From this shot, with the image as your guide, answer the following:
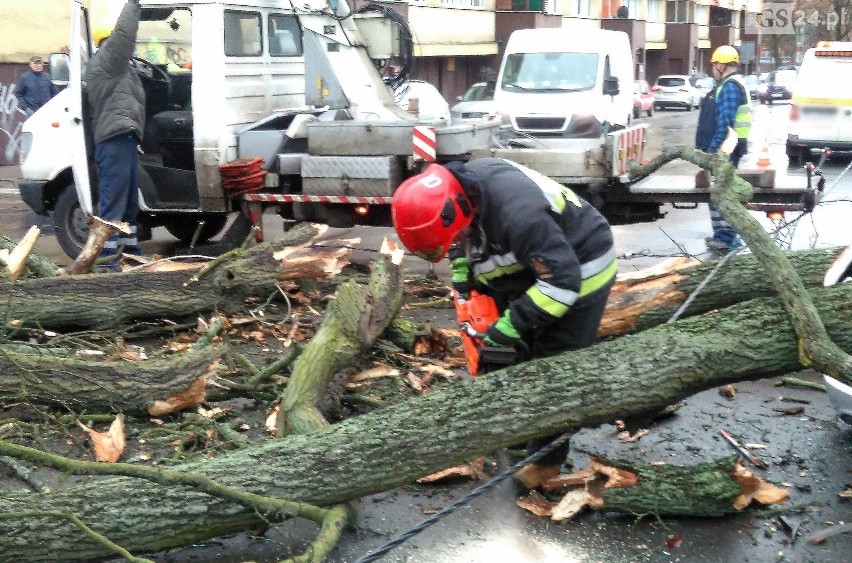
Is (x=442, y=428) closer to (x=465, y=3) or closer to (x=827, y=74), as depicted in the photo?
(x=827, y=74)

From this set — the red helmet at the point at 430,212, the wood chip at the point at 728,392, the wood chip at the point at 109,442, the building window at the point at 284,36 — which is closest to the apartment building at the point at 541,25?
the building window at the point at 284,36

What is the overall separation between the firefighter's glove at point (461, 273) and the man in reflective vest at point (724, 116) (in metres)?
5.33

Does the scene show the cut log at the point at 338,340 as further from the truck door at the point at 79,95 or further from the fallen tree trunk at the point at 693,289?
the truck door at the point at 79,95

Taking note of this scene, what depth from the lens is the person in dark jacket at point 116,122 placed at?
8078mm

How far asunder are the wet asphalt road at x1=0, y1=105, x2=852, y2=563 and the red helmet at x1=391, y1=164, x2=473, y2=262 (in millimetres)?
1155

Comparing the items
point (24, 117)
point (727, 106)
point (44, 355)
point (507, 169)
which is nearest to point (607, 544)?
point (507, 169)

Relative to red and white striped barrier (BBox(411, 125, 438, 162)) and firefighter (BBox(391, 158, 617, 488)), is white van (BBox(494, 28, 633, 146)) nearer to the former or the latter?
red and white striped barrier (BBox(411, 125, 438, 162))

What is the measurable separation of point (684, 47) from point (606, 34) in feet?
123

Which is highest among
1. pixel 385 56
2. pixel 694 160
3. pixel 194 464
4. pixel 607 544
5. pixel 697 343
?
pixel 385 56

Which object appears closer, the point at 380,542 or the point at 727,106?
the point at 380,542

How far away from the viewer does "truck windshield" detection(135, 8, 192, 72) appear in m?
8.82

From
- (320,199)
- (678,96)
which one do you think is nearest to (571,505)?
(320,199)

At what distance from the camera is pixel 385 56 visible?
34.0 feet

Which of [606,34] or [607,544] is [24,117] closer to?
[606,34]
